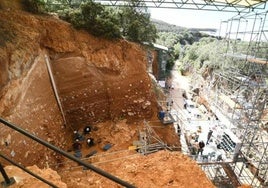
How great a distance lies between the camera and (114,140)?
9.91m

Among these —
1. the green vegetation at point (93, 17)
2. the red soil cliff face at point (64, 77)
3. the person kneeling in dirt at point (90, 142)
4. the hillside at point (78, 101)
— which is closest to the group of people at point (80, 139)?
the person kneeling in dirt at point (90, 142)

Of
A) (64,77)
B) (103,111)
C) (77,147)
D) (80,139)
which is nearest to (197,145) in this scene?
(103,111)

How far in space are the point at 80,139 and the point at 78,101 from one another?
70.7 inches

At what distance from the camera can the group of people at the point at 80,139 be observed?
377 inches

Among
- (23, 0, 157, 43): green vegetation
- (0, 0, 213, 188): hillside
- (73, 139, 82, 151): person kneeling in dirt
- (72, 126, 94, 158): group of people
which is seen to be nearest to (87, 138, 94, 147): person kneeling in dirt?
(72, 126, 94, 158): group of people

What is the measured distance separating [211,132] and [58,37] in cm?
983

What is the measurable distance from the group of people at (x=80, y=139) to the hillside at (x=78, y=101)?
191 mm

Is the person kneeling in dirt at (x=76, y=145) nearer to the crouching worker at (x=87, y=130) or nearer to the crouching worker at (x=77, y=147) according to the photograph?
the crouching worker at (x=77, y=147)

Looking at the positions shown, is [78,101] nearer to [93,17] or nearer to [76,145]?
[76,145]

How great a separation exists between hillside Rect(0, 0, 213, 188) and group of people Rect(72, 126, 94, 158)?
0.63 ft

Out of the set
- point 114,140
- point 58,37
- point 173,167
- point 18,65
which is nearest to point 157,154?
point 173,167

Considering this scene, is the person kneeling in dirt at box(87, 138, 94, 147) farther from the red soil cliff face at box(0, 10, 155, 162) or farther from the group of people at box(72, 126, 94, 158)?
the red soil cliff face at box(0, 10, 155, 162)

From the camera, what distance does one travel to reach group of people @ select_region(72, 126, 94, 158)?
957cm

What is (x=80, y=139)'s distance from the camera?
394 inches
